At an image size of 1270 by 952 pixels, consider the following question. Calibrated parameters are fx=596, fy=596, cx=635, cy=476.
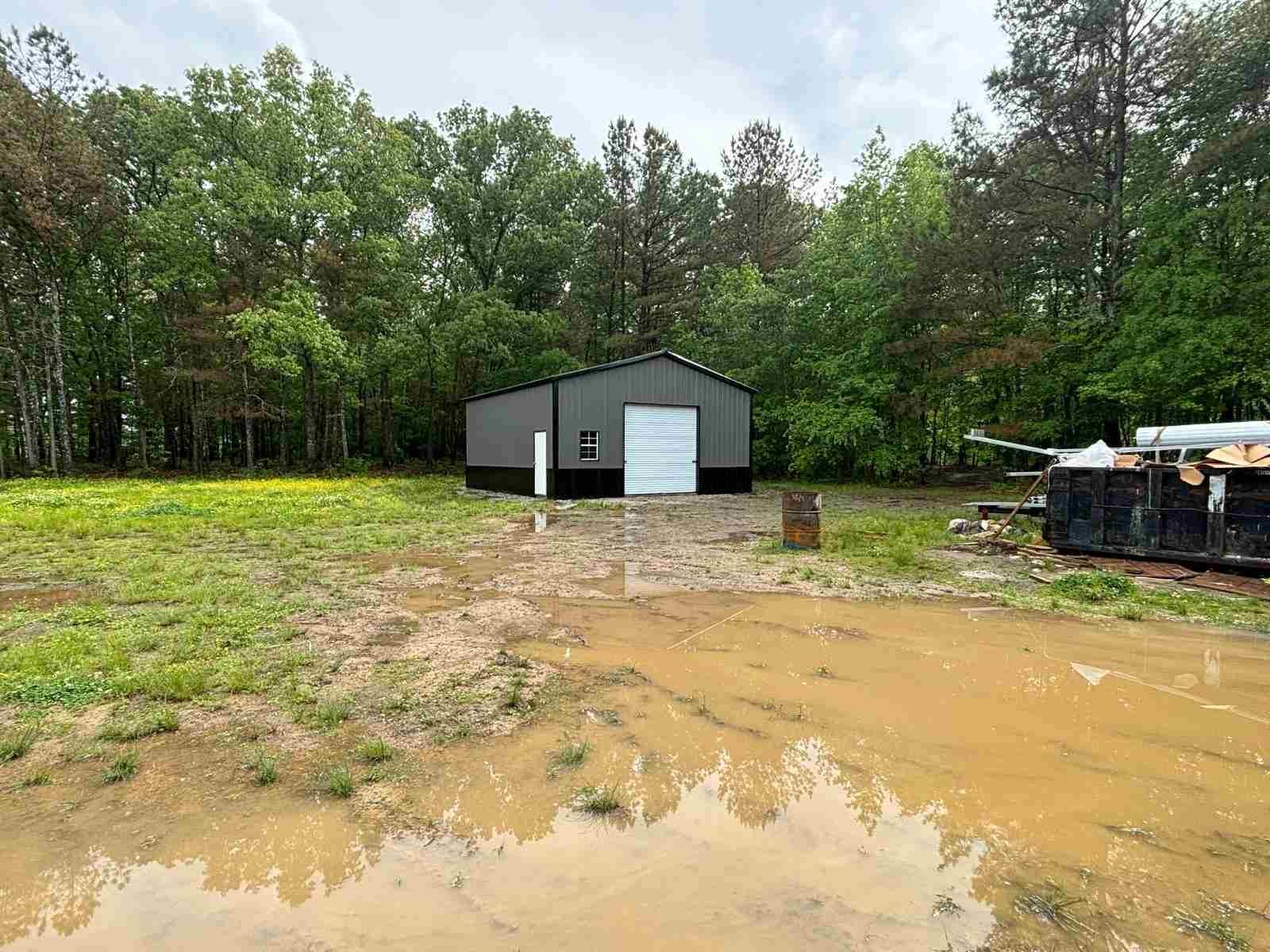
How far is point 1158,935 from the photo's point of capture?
5.83 ft

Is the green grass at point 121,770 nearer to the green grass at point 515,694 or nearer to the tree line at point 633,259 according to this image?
the green grass at point 515,694

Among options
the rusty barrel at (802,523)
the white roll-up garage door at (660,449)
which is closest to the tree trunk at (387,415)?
the white roll-up garage door at (660,449)

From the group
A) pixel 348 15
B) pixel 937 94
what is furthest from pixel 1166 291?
pixel 348 15

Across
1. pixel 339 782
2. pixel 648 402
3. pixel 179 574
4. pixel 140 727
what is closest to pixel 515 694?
pixel 339 782

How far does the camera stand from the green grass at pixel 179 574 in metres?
3.76

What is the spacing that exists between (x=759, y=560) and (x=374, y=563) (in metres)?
4.88

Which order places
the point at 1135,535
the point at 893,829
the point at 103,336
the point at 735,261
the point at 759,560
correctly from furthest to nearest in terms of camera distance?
the point at 735,261 → the point at 103,336 → the point at 759,560 → the point at 1135,535 → the point at 893,829

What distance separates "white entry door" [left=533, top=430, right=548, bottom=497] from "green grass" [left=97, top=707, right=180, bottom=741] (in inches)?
497

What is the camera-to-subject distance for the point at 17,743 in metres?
2.90

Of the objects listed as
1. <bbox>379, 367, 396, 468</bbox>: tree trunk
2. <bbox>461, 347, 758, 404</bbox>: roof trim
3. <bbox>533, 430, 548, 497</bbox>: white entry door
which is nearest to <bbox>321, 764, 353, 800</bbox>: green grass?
<bbox>461, 347, 758, 404</bbox>: roof trim

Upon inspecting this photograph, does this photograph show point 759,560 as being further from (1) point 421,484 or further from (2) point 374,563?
(1) point 421,484

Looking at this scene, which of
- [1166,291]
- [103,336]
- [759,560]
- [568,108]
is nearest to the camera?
[759,560]

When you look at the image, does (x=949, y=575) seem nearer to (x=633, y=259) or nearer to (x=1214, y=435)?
(x=1214, y=435)

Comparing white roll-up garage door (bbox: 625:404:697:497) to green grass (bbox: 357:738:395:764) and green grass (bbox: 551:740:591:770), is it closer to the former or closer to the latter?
green grass (bbox: 551:740:591:770)
